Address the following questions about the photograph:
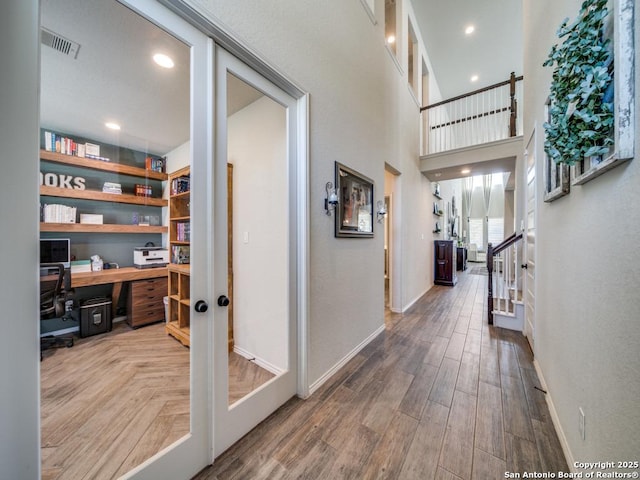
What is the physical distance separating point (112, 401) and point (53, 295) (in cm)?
68

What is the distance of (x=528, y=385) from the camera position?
2.03 metres

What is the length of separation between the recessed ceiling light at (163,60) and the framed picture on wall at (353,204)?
53.2 inches

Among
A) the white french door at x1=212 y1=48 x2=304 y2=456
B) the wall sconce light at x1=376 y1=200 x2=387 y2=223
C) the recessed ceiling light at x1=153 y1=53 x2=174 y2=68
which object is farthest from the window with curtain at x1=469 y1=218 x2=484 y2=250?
the recessed ceiling light at x1=153 y1=53 x2=174 y2=68

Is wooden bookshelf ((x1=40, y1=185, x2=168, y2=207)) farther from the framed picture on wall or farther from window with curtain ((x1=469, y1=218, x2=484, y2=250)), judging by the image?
window with curtain ((x1=469, y1=218, x2=484, y2=250))

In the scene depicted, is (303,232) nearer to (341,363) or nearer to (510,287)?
(341,363)

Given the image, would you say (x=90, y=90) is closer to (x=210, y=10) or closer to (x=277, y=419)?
(x=210, y=10)

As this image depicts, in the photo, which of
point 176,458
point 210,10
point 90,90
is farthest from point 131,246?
point 210,10

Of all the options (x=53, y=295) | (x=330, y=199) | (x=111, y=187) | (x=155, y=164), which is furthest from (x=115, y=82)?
(x=330, y=199)

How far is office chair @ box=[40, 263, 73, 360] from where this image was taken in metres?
0.87

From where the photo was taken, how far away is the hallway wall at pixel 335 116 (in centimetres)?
162

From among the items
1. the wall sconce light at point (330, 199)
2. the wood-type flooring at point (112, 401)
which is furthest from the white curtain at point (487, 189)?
the wood-type flooring at point (112, 401)

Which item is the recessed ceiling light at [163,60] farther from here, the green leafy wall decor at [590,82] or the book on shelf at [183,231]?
the green leafy wall decor at [590,82]

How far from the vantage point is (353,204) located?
250 centimetres

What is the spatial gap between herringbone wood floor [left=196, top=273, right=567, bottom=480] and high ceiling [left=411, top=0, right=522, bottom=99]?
6.06 meters
